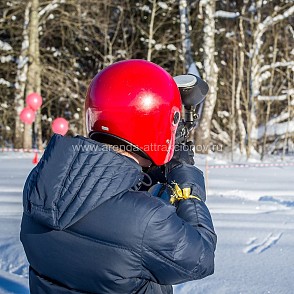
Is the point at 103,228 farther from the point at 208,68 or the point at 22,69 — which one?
the point at 22,69

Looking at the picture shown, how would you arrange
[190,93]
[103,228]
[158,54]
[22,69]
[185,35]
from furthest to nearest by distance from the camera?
[158,54]
[22,69]
[185,35]
[190,93]
[103,228]

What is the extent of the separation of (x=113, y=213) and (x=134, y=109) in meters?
0.29

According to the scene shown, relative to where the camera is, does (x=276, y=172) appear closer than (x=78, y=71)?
Yes

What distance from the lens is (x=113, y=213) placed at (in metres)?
1.14

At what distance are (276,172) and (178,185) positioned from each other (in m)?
8.36

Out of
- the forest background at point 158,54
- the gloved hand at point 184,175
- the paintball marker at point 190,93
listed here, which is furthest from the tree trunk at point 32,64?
the gloved hand at point 184,175

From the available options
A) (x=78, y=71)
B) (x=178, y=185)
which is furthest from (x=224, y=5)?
(x=178, y=185)

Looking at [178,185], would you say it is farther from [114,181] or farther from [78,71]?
[78,71]

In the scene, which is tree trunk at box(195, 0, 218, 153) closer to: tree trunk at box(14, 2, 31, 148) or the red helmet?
tree trunk at box(14, 2, 31, 148)

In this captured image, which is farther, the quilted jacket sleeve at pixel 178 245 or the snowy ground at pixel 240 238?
the snowy ground at pixel 240 238

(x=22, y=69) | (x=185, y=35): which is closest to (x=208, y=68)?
(x=185, y=35)

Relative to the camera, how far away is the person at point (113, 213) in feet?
3.73

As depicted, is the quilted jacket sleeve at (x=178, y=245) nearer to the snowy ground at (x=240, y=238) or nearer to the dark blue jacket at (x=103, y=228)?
the dark blue jacket at (x=103, y=228)

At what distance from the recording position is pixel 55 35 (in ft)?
59.7
